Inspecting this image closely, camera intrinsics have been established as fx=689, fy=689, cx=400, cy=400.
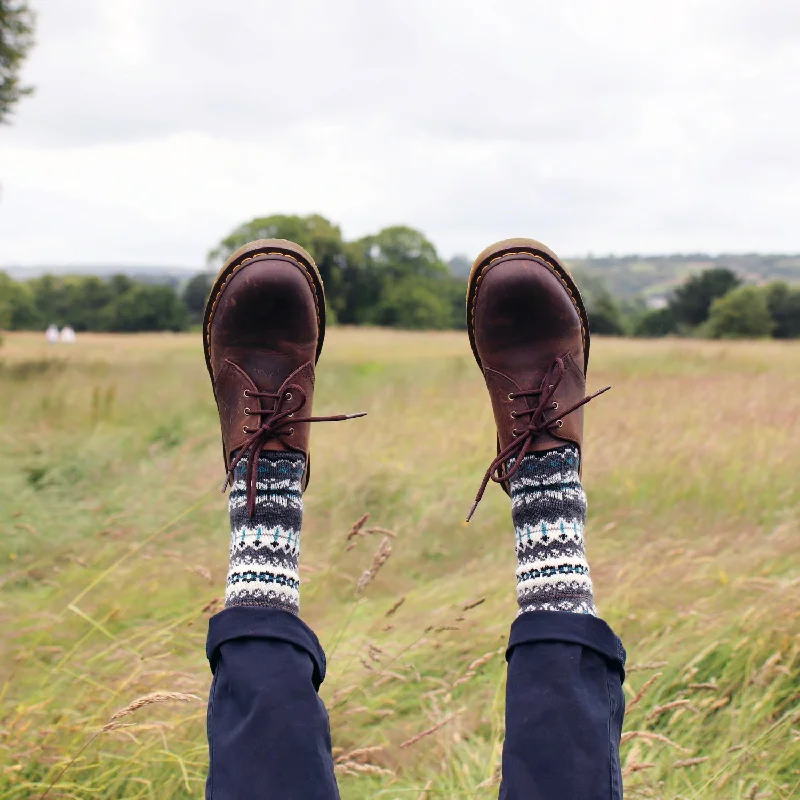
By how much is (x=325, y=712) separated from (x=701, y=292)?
1984 inches

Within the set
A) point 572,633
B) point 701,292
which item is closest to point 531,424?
point 572,633

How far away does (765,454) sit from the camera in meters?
3.88

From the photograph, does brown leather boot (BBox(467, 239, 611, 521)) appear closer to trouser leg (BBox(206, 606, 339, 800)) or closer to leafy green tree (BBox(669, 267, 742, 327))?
trouser leg (BBox(206, 606, 339, 800))

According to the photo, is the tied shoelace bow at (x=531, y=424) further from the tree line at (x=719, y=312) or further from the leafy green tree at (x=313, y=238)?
the tree line at (x=719, y=312)

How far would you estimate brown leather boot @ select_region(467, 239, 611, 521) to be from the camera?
2127 mm

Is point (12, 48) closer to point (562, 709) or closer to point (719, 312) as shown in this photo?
point (562, 709)

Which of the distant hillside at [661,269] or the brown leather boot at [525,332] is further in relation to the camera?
the distant hillside at [661,269]

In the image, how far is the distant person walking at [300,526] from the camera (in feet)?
4.15

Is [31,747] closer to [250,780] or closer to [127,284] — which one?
[250,780]

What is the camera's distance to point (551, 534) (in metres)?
1.70

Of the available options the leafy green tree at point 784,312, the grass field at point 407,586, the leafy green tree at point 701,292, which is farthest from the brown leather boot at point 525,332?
the leafy green tree at point 701,292

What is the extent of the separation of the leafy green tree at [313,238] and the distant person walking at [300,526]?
3568 cm

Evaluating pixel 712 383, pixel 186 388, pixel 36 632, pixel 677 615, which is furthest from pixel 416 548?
pixel 186 388

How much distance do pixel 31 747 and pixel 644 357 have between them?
1001 centimetres
